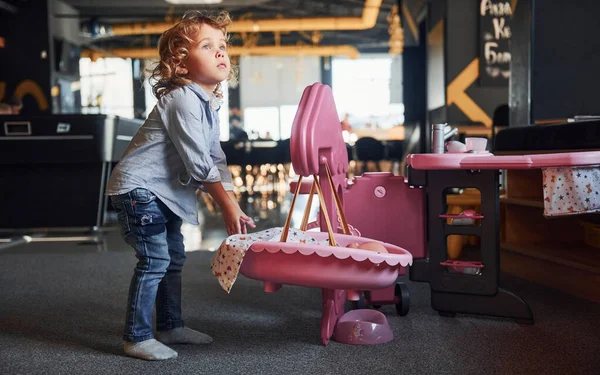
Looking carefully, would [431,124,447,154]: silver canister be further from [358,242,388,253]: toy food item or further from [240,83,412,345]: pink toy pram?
[358,242,388,253]: toy food item

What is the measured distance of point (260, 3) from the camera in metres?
11.9

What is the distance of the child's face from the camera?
80.3 inches

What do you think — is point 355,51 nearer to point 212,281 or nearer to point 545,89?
point 545,89

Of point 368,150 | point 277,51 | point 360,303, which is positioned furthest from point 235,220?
point 277,51

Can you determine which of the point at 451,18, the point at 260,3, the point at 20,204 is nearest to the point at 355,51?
the point at 260,3

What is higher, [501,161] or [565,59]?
[565,59]

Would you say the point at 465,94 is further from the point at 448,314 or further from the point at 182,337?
the point at 182,337

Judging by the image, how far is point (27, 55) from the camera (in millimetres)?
10711

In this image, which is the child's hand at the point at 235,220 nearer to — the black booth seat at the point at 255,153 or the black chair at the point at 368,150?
the black booth seat at the point at 255,153

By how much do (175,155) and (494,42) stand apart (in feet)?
19.1

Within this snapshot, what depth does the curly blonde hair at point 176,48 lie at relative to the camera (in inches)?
80.1

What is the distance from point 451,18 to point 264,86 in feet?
31.7

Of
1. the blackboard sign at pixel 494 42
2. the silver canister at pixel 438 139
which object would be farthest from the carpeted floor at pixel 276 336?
the blackboard sign at pixel 494 42

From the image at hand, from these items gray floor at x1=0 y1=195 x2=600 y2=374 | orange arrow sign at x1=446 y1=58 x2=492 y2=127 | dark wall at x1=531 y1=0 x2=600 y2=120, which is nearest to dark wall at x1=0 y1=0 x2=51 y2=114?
orange arrow sign at x1=446 y1=58 x2=492 y2=127
